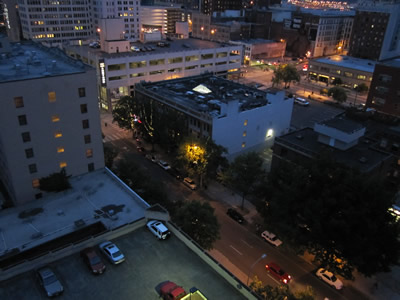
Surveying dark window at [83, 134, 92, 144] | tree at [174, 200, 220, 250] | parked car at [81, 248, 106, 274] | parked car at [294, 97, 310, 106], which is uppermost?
dark window at [83, 134, 92, 144]

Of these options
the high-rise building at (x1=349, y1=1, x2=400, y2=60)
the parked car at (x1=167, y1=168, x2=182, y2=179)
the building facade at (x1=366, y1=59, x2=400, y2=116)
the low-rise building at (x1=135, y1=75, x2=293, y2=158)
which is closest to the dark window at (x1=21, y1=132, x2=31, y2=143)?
the parked car at (x1=167, y1=168, x2=182, y2=179)

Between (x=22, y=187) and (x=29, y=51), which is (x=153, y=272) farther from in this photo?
(x=29, y=51)

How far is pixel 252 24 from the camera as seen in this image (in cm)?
18750

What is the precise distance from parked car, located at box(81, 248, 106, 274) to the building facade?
99113mm

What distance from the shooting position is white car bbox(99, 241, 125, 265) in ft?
102

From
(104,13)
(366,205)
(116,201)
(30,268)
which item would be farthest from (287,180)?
(104,13)

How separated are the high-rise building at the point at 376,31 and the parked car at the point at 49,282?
145949 mm

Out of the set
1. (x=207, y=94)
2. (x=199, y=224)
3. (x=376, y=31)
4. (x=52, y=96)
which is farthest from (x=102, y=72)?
(x=376, y=31)

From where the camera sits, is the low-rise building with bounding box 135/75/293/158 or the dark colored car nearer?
the dark colored car

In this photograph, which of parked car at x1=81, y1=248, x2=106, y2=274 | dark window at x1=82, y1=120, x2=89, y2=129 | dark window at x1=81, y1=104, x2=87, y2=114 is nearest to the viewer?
parked car at x1=81, y1=248, x2=106, y2=274

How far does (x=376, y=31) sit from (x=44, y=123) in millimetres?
151195

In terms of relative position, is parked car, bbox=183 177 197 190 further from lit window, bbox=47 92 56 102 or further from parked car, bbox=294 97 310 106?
parked car, bbox=294 97 310 106

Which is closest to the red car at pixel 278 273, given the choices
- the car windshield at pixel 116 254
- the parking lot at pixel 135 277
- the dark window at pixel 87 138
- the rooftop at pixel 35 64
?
the parking lot at pixel 135 277

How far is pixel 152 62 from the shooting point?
335 feet
